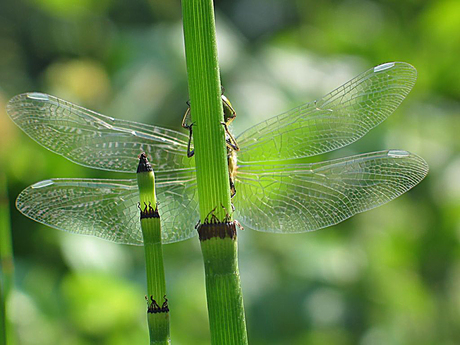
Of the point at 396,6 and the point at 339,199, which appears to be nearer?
the point at 339,199

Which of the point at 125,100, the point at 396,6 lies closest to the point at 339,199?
the point at 125,100

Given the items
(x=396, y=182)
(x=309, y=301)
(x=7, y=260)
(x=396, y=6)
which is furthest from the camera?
(x=396, y=6)

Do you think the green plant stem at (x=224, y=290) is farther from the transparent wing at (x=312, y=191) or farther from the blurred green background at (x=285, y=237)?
the blurred green background at (x=285, y=237)

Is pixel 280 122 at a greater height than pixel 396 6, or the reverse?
pixel 396 6

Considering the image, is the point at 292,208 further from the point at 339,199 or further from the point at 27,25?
the point at 27,25

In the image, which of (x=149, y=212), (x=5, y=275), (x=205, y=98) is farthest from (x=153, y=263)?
(x=5, y=275)

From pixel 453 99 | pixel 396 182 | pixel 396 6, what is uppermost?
pixel 396 6
